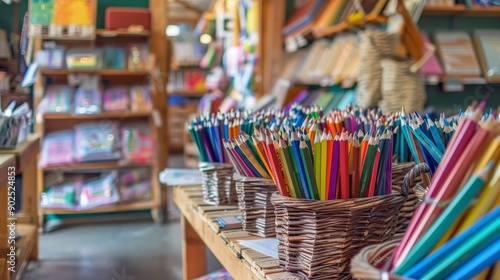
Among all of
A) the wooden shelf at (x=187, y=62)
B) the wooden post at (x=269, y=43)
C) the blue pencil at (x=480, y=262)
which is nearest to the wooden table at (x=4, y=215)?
the blue pencil at (x=480, y=262)

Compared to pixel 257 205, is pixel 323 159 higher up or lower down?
higher up

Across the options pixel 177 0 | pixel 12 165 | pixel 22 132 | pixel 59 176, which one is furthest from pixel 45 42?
pixel 177 0

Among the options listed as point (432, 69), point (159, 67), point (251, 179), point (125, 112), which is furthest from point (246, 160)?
point (159, 67)

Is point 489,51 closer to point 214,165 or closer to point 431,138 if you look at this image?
point 214,165

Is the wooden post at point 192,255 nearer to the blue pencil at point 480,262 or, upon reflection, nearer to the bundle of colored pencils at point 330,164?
the bundle of colored pencils at point 330,164

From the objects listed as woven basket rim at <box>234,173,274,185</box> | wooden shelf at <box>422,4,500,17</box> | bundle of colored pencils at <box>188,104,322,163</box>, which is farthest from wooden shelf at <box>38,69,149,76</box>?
woven basket rim at <box>234,173,274,185</box>

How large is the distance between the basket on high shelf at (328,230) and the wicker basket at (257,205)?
0.84 ft

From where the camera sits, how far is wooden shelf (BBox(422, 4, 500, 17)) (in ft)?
11.7

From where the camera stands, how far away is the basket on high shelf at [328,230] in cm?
96

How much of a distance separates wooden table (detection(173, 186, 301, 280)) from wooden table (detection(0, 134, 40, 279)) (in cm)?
80

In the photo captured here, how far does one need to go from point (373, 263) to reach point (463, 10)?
130 inches

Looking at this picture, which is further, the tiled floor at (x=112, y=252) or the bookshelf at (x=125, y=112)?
the bookshelf at (x=125, y=112)

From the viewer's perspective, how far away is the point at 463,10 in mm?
3627

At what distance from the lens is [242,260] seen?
1.20 m
